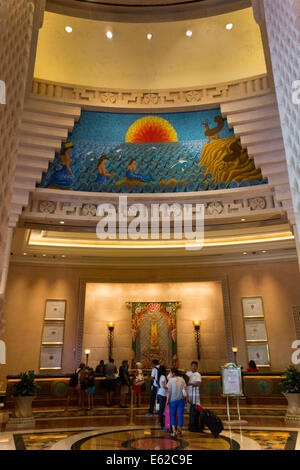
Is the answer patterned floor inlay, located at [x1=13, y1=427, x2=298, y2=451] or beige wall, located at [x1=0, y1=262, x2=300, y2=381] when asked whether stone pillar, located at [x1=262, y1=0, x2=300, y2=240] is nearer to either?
patterned floor inlay, located at [x1=13, y1=427, x2=298, y2=451]

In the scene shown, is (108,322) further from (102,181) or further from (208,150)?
(208,150)

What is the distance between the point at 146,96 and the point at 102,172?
2.53 meters

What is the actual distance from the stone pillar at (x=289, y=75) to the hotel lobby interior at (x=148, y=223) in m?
0.09

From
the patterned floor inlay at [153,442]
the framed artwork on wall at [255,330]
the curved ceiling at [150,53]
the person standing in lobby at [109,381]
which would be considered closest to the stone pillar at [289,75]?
the patterned floor inlay at [153,442]

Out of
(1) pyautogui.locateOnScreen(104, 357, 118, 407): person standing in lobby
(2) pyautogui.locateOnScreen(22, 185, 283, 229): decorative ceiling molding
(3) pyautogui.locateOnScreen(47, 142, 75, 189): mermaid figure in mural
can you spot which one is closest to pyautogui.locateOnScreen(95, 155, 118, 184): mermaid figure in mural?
(2) pyautogui.locateOnScreen(22, 185, 283, 229): decorative ceiling molding

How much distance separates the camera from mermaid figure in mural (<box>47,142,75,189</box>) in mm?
9883

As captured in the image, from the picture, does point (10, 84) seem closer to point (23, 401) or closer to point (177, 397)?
point (177, 397)

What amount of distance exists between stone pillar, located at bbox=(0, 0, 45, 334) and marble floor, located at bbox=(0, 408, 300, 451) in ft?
10.0

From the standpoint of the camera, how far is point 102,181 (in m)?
10.1

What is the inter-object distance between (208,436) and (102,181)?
668cm

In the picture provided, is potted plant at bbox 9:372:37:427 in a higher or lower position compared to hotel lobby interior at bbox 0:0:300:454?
lower

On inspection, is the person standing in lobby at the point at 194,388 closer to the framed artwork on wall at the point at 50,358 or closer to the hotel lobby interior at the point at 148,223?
the hotel lobby interior at the point at 148,223

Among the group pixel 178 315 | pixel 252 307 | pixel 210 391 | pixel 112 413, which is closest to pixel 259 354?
pixel 252 307
